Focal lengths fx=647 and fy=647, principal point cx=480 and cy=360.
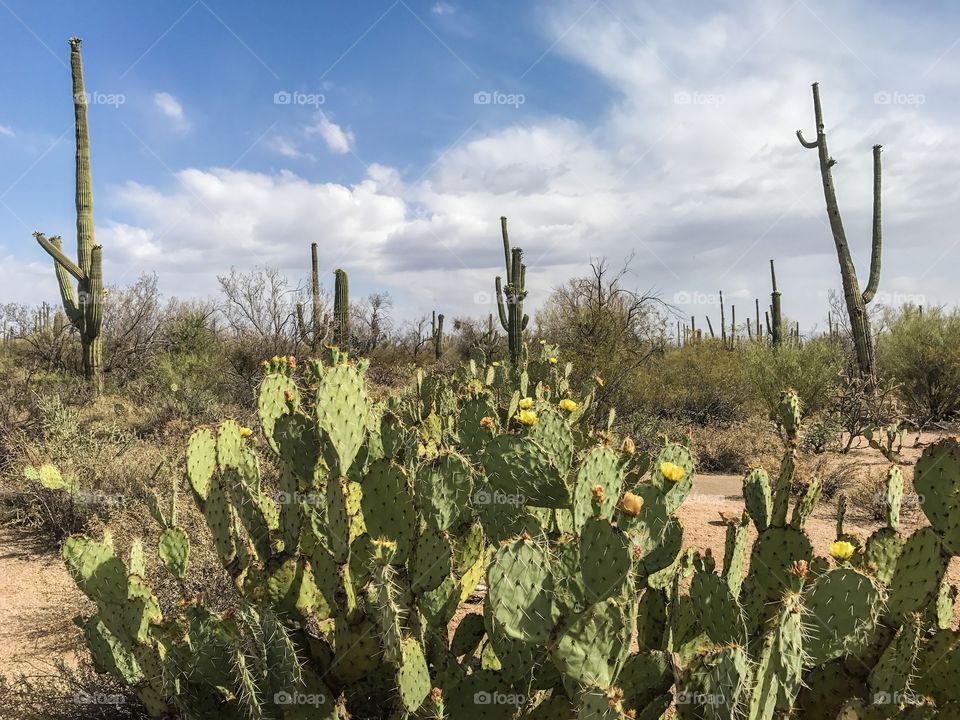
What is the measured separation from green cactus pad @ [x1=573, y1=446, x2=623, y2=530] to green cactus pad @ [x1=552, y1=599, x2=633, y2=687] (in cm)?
58

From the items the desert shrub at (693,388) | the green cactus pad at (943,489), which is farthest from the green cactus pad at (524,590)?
the desert shrub at (693,388)

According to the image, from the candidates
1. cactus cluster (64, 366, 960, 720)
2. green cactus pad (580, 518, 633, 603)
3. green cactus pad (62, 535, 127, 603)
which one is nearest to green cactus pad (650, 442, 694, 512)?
cactus cluster (64, 366, 960, 720)

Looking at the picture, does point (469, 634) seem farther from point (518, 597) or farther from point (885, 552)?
point (885, 552)

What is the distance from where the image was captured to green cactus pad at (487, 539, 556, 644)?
5.86 ft

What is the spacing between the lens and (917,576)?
2262mm

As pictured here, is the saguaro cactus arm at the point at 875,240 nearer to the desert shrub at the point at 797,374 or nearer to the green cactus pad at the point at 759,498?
the desert shrub at the point at 797,374

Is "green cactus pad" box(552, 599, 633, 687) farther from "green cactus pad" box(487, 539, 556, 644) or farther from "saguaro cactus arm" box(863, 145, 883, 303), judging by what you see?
"saguaro cactus arm" box(863, 145, 883, 303)

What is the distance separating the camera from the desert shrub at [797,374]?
495 inches

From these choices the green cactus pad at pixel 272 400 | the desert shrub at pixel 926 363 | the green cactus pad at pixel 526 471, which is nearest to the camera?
the green cactus pad at pixel 526 471

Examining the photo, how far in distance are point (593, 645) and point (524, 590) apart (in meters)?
0.23

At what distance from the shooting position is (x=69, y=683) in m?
3.27

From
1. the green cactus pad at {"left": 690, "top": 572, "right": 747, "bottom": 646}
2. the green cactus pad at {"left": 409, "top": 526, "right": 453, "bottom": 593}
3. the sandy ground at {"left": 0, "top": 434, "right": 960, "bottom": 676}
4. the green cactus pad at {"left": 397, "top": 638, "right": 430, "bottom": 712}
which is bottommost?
the sandy ground at {"left": 0, "top": 434, "right": 960, "bottom": 676}

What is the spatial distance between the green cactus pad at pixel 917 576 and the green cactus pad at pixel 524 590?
1.33 metres

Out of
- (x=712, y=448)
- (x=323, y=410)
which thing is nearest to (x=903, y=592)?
(x=323, y=410)
